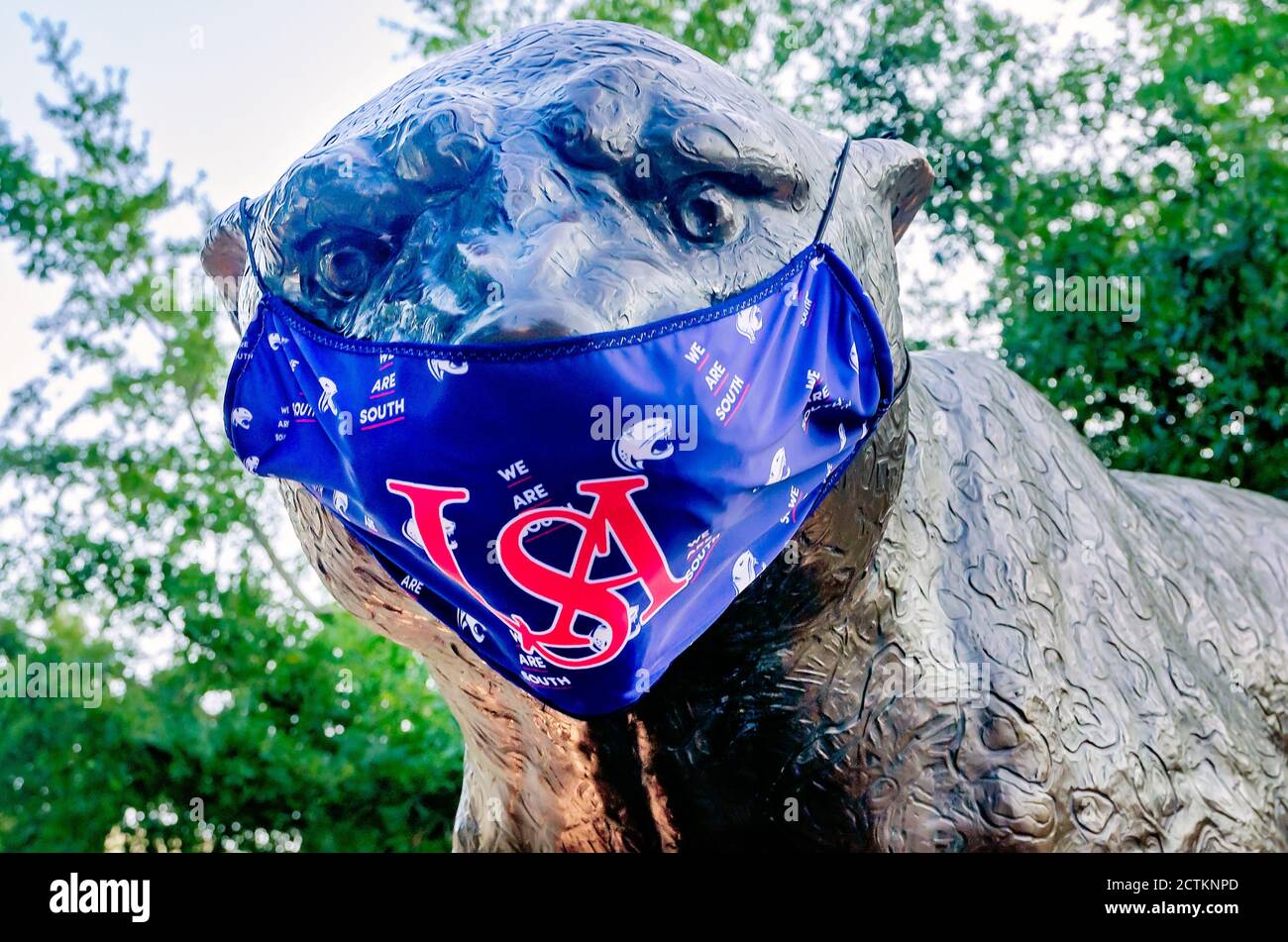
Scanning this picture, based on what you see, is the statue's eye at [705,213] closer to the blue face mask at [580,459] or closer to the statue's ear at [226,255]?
the blue face mask at [580,459]

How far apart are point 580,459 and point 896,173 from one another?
0.92 meters

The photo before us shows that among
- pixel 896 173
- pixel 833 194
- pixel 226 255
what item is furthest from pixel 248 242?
pixel 896 173

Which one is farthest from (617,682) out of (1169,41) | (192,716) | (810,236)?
(1169,41)

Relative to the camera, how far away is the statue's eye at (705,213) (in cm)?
184

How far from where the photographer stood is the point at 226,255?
2.26 meters

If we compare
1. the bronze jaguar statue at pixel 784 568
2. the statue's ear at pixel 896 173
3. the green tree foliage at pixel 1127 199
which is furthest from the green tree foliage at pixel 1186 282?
the statue's ear at pixel 896 173

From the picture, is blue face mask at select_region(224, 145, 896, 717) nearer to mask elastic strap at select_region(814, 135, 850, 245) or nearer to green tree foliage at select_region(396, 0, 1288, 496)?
mask elastic strap at select_region(814, 135, 850, 245)

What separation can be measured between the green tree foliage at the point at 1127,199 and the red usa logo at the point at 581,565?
3449 millimetres

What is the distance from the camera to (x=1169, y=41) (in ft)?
19.9

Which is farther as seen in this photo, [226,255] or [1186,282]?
[1186,282]

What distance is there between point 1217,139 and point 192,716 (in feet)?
14.7

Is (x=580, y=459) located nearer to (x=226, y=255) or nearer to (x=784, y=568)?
(x=784, y=568)

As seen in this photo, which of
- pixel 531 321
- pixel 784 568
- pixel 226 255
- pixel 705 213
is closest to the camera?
pixel 531 321

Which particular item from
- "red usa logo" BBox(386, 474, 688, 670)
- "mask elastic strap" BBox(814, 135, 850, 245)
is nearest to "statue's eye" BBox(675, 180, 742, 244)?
"mask elastic strap" BBox(814, 135, 850, 245)
